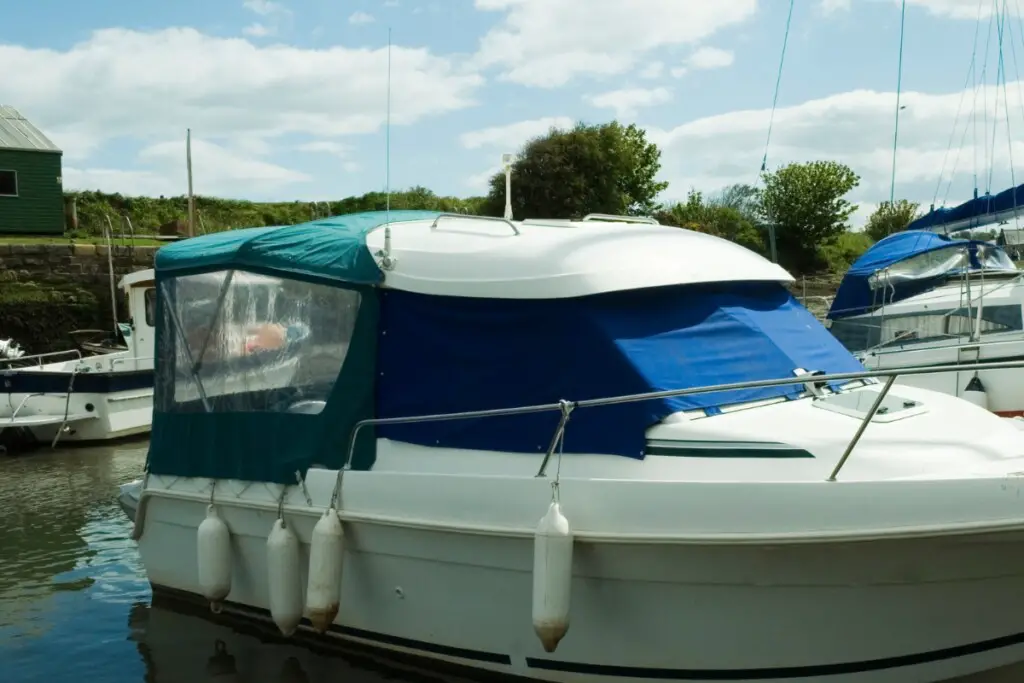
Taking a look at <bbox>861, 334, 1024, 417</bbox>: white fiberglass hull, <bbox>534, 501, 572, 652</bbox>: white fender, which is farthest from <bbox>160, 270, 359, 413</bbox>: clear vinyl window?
<bbox>861, 334, 1024, 417</bbox>: white fiberglass hull

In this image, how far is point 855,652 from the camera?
485 centimetres

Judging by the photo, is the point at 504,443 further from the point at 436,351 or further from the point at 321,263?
the point at 321,263

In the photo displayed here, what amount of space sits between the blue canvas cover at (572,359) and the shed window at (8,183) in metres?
27.4

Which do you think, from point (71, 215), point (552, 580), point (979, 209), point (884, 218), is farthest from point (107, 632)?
point (884, 218)

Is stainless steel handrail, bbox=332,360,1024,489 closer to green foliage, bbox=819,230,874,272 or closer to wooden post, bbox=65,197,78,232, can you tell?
wooden post, bbox=65,197,78,232

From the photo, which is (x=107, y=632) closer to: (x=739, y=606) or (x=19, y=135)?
(x=739, y=606)

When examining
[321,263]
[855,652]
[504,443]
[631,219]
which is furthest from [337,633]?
[631,219]

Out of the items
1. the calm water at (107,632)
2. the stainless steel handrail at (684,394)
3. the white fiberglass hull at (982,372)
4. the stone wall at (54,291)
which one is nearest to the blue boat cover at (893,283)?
the white fiberglass hull at (982,372)

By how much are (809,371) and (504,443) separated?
196cm

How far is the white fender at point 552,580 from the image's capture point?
4.75m

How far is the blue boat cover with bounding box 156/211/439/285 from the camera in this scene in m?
6.25

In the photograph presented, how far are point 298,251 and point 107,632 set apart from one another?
10.9 feet

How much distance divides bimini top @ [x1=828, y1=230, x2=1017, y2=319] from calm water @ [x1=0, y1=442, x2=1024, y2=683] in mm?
9557

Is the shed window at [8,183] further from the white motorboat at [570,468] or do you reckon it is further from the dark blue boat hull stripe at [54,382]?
the white motorboat at [570,468]
